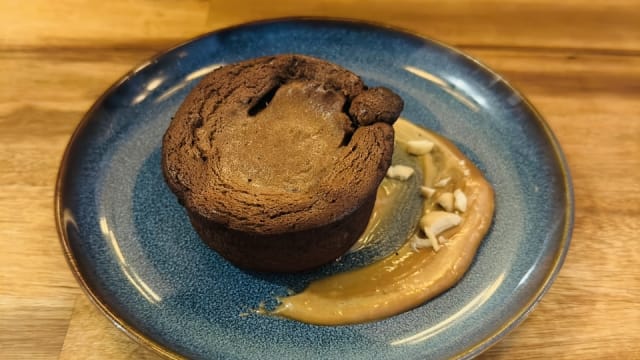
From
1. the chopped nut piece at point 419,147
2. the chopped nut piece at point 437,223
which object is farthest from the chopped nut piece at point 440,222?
the chopped nut piece at point 419,147

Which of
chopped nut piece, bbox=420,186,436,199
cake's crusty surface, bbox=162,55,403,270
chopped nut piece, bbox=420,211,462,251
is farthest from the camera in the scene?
chopped nut piece, bbox=420,186,436,199

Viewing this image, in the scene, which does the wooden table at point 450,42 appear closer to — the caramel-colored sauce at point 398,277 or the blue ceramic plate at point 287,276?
the blue ceramic plate at point 287,276

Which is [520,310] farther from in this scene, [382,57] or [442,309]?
[382,57]

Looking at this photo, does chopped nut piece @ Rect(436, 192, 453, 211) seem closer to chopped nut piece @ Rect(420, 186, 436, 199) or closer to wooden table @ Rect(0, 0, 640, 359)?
chopped nut piece @ Rect(420, 186, 436, 199)

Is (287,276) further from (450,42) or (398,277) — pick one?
(450,42)

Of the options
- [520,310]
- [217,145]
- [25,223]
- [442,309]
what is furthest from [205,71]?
[520,310]

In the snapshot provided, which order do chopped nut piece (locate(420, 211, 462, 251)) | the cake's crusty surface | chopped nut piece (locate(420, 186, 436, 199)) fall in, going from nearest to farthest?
the cake's crusty surface, chopped nut piece (locate(420, 211, 462, 251)), chopped nut piece (locate(420, 186, 436, 199))

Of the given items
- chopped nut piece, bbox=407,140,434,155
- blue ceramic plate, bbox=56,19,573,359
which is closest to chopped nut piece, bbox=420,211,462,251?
blue ceramic plate, bbox=56,19,573,359
